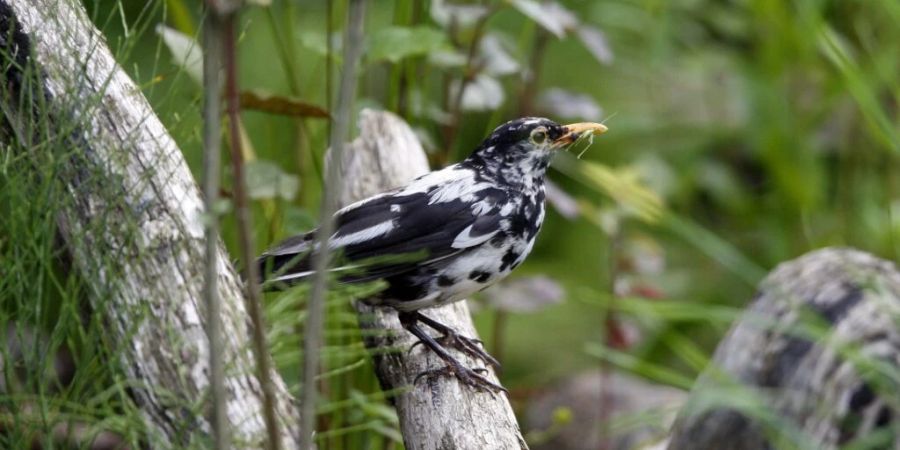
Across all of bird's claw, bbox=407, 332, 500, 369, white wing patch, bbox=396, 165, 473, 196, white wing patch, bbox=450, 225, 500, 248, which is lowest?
bird's claw, bbox=407, 332, 500, 369

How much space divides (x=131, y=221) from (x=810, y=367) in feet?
4.89

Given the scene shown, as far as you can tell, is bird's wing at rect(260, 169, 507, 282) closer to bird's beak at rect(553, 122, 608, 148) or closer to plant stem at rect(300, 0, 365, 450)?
bird's beak at rect(553, 122, 608, 148)

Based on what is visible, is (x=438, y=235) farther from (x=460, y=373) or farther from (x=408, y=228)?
(x=460, y=373)

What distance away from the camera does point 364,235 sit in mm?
2004

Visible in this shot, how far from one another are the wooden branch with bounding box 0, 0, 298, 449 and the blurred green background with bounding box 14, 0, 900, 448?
97 cm

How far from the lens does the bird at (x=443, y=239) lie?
1.96 metres

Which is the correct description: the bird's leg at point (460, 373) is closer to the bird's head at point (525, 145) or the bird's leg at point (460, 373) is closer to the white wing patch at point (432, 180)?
the white wing patch at point (432, 180)

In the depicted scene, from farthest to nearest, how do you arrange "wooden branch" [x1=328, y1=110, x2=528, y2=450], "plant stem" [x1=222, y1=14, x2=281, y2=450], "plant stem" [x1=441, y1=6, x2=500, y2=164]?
"plant stem" [x1=441, y1=6, x2=500, y2=164]
"wooden branch" [x1=328, y1=110, x2=528, y2=450]
"plant stem" [x1=222, y1=14, x2=281, y2=450]

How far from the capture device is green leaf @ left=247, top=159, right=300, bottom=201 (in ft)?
7.59

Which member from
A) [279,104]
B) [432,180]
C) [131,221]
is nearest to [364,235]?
[432,180]

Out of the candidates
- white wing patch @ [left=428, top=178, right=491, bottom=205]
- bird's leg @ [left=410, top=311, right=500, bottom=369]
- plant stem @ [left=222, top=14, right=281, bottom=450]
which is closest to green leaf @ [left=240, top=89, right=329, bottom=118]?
white wing patch @ [left=428, top=178, right=491, bottom=205]

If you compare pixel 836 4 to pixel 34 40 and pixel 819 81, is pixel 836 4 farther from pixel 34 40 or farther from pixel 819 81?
pixel 34 40

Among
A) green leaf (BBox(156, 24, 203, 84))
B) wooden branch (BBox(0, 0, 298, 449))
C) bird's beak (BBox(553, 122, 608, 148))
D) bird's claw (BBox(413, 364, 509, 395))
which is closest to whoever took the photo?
wooden branch (BBox(0, 0, 298, 449))

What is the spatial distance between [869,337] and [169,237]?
1.45 meters
